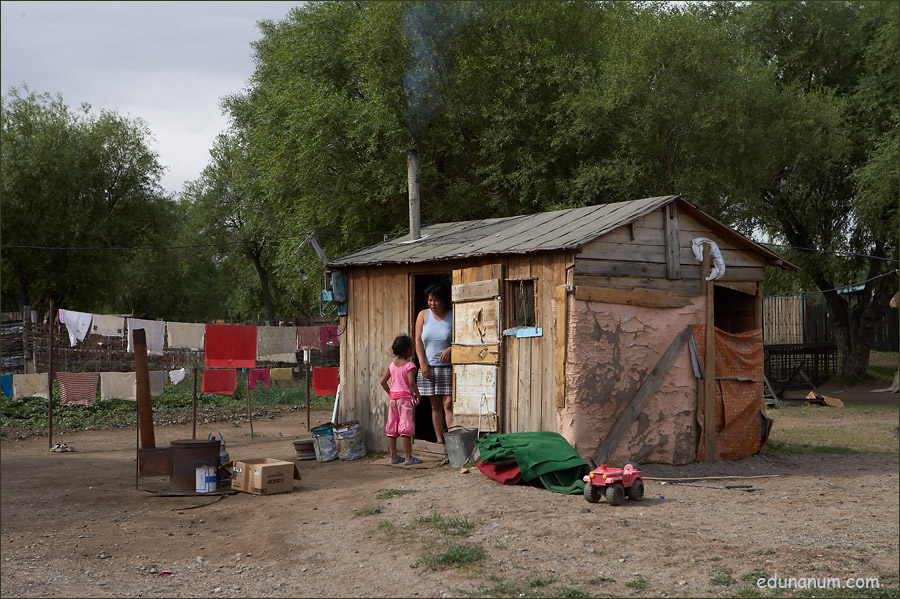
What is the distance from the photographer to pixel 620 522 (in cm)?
725

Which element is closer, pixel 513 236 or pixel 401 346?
pixel 401 346

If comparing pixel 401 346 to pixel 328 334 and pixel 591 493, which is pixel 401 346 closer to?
pixel 591 493

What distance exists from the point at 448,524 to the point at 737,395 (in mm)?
5631

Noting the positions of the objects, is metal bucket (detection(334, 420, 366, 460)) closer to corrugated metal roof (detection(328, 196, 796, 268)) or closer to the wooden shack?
the wooden shack

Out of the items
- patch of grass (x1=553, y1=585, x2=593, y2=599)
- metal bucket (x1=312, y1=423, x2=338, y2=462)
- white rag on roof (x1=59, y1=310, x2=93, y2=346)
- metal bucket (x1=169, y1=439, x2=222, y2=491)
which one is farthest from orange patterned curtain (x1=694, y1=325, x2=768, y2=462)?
white rag on roof (x1=59, y1=310, x2=93, y2=346)

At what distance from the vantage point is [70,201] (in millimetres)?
27859

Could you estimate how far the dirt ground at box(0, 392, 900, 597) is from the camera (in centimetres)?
582

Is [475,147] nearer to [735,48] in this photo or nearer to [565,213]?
[735,48]

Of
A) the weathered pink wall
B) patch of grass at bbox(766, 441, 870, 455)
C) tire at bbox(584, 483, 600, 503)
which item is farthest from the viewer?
patch of grass at bbox(766, 441, 870, 455)

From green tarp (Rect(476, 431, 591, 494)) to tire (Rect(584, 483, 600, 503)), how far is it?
447 mm

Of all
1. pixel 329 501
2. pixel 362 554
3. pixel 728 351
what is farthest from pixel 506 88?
pixel 362 554

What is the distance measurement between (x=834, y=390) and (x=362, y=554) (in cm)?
2036

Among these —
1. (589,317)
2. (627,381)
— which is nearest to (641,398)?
(627,381)

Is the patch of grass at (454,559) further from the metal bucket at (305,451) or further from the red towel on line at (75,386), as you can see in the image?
the red towel on line at (75,386)
